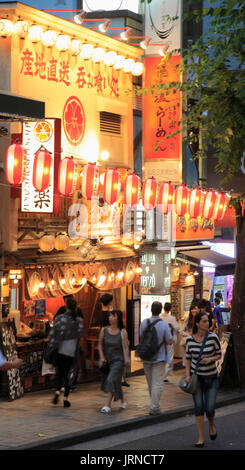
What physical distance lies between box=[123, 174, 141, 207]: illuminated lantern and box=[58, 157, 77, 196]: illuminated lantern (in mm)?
2319

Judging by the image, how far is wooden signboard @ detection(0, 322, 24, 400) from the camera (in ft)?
47.8

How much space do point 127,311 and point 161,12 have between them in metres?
7.71

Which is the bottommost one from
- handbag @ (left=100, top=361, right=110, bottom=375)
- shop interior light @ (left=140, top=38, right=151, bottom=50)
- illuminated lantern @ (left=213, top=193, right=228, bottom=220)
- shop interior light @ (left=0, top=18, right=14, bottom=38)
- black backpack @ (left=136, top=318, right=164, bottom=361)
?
handbag @ (left=100, top=361, right=110, bottom=375)

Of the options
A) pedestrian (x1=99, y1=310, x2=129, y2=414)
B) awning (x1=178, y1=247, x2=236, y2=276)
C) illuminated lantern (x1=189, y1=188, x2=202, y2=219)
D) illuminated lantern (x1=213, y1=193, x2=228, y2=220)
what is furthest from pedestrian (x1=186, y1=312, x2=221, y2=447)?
awning (x1=178, y1=247, x2=236, y2=276)

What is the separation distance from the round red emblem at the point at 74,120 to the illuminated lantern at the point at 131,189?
1.46 metres

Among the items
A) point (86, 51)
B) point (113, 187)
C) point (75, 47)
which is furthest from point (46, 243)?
point (86, 51)

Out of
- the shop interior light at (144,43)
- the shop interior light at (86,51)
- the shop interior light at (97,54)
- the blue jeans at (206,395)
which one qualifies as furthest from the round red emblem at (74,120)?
the blue jeans at (206,395)

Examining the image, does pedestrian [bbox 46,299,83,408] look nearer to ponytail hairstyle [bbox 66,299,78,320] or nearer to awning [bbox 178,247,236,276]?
ponytail hairstyle [bbox 66,299,78,320]

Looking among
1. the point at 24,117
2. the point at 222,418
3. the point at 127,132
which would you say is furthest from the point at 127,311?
the point at 24,117

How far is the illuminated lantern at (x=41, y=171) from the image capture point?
47.5ft

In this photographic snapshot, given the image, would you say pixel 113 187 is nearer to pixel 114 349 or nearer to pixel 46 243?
pixel 46 243

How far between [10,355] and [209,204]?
8.55 meters

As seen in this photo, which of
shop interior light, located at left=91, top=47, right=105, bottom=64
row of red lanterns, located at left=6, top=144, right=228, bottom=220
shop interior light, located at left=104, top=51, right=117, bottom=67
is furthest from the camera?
shop interior light, located at left=104, top=51, right=117, bottom=67

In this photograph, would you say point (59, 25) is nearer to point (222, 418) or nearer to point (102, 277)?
point (102, 277)
